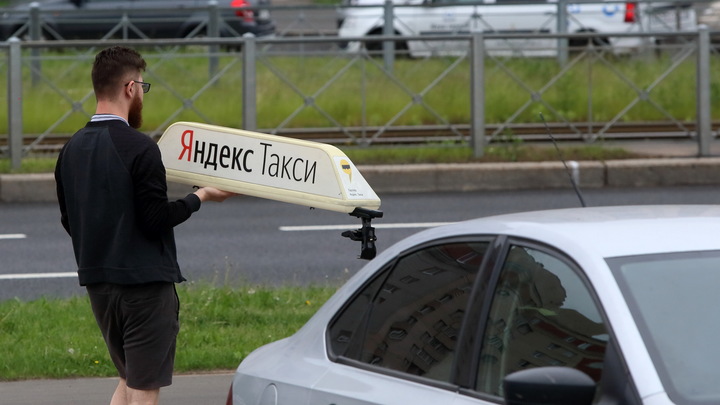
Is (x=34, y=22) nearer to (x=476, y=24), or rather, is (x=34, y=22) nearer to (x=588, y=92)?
(x=476, y=24)

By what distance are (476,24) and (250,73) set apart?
6.58 meters

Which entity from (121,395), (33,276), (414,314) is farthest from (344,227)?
(414,314)

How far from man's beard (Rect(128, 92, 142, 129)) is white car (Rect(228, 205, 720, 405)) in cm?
117

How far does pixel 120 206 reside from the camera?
430cm

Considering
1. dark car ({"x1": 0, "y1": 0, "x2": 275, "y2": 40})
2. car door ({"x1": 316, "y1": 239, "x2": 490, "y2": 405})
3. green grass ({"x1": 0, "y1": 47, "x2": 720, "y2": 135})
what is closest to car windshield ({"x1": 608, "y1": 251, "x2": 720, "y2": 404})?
Result: car door ({"x1": 316, "y1": 239, "x2": 490, "y2": 405})

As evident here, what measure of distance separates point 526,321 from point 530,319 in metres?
0.01

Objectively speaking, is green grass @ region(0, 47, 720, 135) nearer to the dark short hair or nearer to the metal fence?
the metal fence

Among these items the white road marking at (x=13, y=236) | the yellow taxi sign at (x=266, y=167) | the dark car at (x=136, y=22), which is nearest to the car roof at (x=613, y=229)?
the yellow taxi sign at (x=266, y=167)

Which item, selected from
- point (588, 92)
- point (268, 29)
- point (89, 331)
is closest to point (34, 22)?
point (268, 29)

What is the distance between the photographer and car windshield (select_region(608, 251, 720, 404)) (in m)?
2.75

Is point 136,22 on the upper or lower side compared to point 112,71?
upper

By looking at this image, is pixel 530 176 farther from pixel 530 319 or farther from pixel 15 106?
pixel 530 319

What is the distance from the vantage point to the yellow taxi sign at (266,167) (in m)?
4.33

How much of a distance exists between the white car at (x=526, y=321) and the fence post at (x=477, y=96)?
10372 mm
